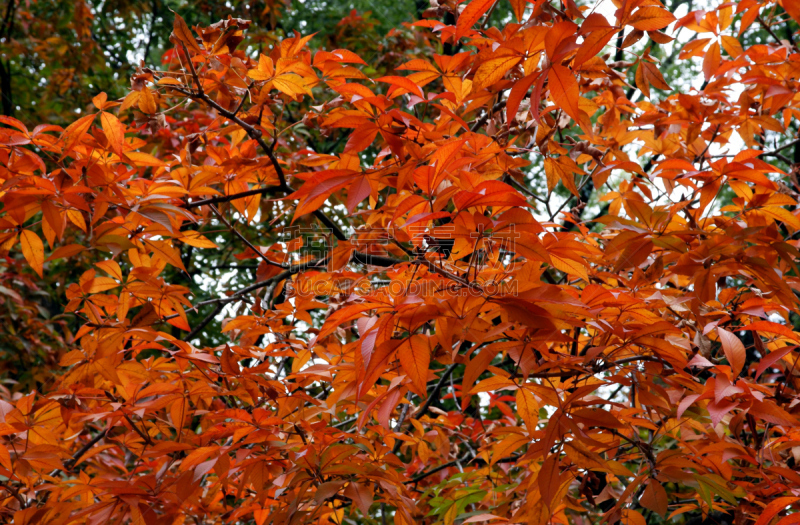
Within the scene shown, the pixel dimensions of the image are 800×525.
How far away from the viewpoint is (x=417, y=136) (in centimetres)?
136

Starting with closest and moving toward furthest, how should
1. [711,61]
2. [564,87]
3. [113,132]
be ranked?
[564,87] < [113,132] < [711,61]

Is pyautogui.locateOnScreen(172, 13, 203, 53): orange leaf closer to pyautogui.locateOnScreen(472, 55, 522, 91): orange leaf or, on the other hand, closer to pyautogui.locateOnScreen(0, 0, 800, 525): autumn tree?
pyautogui.locateOnScreen(0, 0, 800, 525): autumn tree

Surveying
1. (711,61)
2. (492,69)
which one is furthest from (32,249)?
(711,61)

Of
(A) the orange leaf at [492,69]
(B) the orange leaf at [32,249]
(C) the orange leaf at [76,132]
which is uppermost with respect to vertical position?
(A) the orange leaf at [492,69]

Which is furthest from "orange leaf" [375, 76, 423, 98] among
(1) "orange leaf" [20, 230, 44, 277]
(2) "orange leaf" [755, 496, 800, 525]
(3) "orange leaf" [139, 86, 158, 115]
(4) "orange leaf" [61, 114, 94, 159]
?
(2) "orange leaf" [755, 496, 800, 525]

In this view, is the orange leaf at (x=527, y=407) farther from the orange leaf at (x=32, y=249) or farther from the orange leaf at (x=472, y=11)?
the orange leaf at (x=32, y=249)

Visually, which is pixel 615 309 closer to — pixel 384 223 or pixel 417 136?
pixel 417 136

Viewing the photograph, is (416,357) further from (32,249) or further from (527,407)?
(32,249)

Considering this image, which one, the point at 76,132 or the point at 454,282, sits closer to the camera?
the point at 454,282

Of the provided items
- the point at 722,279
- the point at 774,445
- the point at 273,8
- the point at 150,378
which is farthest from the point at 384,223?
the point at 273,8

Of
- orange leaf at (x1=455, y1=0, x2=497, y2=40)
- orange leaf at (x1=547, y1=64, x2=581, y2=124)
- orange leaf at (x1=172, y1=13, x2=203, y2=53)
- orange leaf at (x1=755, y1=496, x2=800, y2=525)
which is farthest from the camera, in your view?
orange leaf at (x1=172, y1=13, x2=203, y2=53)

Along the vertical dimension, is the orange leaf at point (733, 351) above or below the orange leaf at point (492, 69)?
below

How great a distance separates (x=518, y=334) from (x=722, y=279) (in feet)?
2.43

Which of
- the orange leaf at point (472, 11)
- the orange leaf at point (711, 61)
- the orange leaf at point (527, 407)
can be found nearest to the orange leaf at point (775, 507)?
the orange leaf at point (527, 407)
